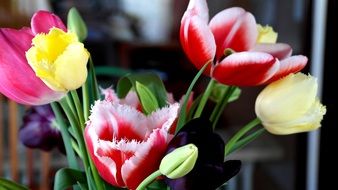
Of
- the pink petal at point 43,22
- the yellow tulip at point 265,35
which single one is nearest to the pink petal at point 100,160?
the pink petal at point 43,22

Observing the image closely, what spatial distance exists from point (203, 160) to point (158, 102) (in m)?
0.12

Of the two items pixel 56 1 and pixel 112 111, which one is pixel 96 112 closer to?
pixel 112 111

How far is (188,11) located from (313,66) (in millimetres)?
1179

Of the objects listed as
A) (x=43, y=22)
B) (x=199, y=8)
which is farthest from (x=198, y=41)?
(x=43, y=22)

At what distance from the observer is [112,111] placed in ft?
1.52

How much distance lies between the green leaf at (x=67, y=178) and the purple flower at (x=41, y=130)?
0.10 metres

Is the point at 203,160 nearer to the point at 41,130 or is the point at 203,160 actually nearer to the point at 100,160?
the point at 100,160

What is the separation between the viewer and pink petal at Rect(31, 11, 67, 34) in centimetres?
51

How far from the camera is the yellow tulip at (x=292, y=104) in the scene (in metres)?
0.50

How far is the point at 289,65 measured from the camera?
507 mm

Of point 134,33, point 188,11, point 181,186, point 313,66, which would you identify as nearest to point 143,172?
point 181,186

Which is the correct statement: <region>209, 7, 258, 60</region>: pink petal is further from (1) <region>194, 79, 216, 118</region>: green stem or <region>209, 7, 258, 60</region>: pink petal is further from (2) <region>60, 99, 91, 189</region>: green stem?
(2) <region>60, 99, 91, 189</region>: green stem

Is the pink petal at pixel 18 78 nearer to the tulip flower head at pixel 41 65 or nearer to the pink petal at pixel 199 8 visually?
the tulip flower head at pixel 41 65

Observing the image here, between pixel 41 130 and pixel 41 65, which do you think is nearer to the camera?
pixel 41 65
